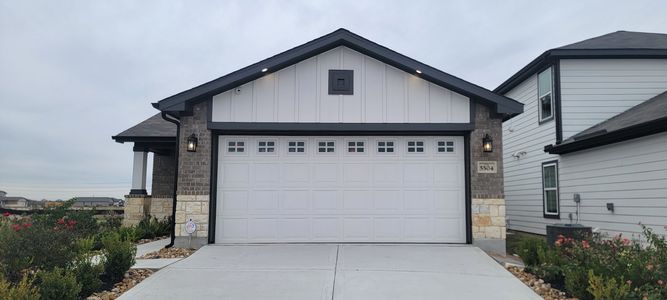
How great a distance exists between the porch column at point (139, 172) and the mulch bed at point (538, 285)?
9.84 m

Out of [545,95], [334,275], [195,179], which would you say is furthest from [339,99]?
[545,95]

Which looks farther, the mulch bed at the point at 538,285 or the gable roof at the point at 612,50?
the gable roof at the point at 612,50

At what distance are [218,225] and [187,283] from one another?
2929mm

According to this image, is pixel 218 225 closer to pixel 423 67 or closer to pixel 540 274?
pixel 423 67

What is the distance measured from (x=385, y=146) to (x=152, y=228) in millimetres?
6334

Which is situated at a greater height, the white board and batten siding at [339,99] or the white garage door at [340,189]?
the white board and batten siding at [339,99]

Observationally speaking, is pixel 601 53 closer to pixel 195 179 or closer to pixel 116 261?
pixel 195 179

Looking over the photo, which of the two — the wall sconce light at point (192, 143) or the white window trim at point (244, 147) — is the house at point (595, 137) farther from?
the wall sconce light at point (192, 143)

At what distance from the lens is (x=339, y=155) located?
9.08 metres

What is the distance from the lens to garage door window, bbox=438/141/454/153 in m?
9.05

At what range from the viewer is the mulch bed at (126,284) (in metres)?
5.44

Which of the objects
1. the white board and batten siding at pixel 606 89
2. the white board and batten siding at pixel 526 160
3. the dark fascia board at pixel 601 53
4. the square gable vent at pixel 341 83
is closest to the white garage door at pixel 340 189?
the square gable vent at pixel 341 83

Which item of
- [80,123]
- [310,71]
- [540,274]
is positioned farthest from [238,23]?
[540,274]

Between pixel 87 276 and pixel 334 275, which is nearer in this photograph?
pixel 87 276
